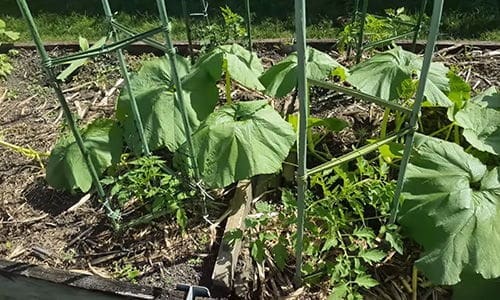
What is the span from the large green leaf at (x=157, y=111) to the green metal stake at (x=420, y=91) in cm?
89

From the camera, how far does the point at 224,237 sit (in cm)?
234

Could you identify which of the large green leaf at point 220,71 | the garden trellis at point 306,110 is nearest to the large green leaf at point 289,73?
the large green leaf at point 220,71

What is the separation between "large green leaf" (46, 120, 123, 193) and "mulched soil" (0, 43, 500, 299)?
0.20m

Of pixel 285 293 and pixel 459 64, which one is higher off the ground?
pixel 459 64

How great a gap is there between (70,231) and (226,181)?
0.80 meters

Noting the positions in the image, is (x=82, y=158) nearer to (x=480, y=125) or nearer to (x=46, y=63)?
(x=46, y=63)

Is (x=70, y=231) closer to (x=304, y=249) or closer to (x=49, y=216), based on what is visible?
(x=49, y=216)

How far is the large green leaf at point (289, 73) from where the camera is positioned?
8.02 ft

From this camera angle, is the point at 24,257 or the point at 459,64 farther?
the point at 459,64

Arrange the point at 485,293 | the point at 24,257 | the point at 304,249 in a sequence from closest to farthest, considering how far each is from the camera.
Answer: the point at 485,293, the point at 304,249, the point at 24,257

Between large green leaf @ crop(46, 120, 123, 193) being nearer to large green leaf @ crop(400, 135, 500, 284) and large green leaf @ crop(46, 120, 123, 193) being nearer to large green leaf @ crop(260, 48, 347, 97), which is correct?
large green leaf @ crop(260, 48, 347, 97)

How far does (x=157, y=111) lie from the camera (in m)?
2.44

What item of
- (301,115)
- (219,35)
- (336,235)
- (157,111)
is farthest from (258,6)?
(301,115)

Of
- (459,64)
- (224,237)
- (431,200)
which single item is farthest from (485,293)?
(459,64)
